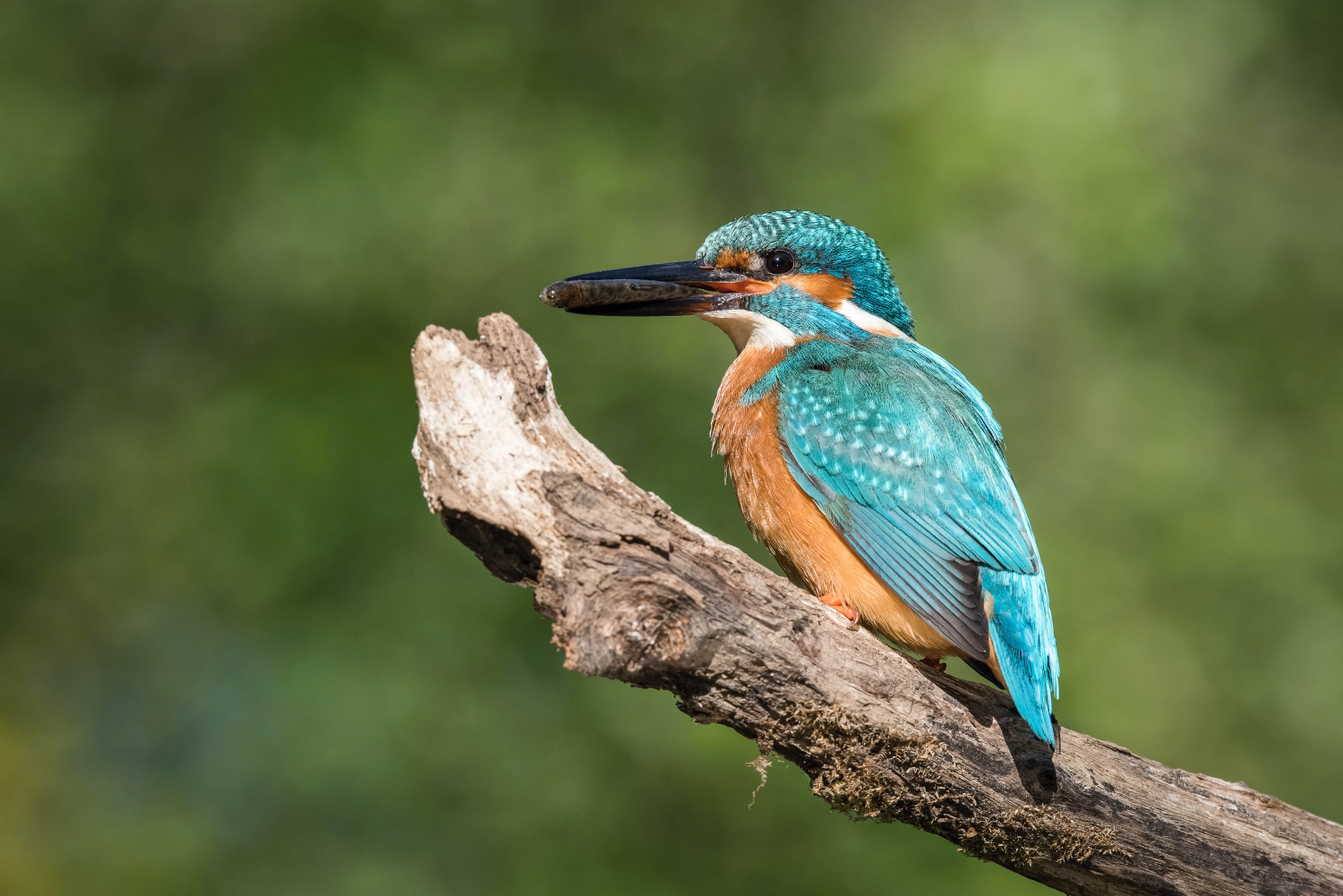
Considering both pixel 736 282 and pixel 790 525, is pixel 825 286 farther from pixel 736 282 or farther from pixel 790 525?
pixel 790 525

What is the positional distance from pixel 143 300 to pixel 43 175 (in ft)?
2.75

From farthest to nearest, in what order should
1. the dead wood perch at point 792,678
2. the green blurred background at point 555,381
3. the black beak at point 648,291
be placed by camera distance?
the green blurred background at point 555,381 < the black beak at point 648,291 < the dead wood perch at point 792,678

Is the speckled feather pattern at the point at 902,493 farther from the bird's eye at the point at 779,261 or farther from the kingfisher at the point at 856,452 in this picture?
the bird's eye at the point at 779,261

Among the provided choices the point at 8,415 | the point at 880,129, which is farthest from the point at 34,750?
the point at 880,129


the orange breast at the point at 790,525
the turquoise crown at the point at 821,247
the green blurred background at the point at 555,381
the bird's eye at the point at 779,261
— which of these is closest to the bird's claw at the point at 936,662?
the orange breast at the point at 790,525

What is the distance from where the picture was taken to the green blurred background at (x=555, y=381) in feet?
16.9

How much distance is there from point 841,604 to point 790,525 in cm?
23

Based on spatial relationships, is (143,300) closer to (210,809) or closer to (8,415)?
(8,415)

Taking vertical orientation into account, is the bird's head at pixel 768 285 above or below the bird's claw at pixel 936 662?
above

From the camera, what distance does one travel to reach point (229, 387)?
18.7 feet

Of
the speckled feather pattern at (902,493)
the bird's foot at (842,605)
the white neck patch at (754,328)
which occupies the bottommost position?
the bird's foot at (842,605)

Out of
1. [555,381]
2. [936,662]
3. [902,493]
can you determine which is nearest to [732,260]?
[902,493]

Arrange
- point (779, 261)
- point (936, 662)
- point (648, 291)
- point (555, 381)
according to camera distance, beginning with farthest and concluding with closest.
→ point (555, 381)
point (779, 261)
point (648, 291)
point (936, 662)

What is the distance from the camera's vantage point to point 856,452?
8.20 ft
